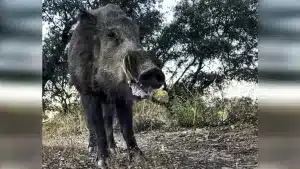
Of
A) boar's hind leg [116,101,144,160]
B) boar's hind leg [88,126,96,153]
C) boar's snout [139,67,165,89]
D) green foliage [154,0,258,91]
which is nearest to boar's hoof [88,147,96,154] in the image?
boar's hind leg [88,126,96,153]

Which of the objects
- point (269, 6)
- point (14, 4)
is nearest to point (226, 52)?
point (269, 6)

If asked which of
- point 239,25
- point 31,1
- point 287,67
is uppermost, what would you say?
point 31,1

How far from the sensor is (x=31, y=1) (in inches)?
84.5

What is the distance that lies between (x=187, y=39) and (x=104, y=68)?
1.47 feet

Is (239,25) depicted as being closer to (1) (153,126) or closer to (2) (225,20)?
(2) (225,20)

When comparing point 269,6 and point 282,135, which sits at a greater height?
point 269,6

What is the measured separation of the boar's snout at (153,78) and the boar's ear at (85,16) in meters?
0.40

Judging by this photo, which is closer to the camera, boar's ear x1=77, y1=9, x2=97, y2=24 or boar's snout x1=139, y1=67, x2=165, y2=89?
boar's snout x1=139, y1=67, x2=165, y2=89

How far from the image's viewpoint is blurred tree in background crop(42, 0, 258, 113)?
6.96 ft

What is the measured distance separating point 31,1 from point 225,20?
3.24ft

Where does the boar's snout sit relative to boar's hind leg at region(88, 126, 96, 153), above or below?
above

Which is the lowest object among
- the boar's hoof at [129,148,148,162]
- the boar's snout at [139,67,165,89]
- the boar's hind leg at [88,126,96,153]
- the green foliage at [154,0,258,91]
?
the boar's hoof at [129,148,148,162]

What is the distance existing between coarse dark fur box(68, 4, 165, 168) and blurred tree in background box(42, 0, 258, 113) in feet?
0.18

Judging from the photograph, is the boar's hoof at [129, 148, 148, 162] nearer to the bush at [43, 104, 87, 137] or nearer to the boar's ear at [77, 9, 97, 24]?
the bush at [43, 104, 87, 137]
